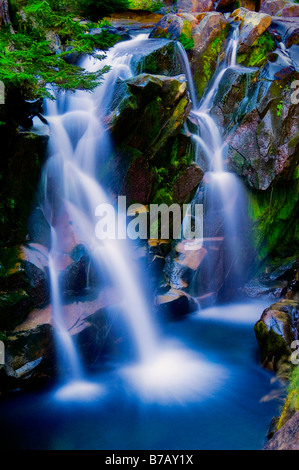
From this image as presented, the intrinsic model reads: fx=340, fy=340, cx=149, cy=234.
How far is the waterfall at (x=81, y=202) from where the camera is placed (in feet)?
22.2

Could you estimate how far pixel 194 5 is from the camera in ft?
55.6

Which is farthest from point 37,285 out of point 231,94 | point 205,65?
point 205,65

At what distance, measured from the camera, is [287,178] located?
9.85m

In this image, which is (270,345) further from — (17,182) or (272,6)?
(272,6)

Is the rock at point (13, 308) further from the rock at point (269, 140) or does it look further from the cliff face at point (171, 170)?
the rock at point (269, 140)

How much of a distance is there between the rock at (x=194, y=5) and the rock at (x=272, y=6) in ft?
9.07

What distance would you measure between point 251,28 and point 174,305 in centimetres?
967

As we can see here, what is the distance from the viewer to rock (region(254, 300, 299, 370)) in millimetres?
5820

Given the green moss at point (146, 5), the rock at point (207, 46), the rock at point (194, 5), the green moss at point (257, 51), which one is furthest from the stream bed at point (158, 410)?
the rock at point (194, 5)

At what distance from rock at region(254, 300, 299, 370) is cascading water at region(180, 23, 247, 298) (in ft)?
9.39

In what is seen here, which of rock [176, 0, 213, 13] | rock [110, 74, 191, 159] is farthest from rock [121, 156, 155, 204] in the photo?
rock [176, 0, 213, 13]

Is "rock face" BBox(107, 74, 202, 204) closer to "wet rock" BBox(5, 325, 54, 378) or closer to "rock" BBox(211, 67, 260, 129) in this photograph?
"rock" BBox(211, 67, 260, 129)

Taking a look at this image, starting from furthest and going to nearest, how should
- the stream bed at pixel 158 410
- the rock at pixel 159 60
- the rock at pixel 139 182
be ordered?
the rock at pixel 159 60
the rock at pixel 139 182
the stream bed at pixel 158 410

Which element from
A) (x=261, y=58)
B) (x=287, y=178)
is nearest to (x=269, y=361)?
(x=287, y=178)
